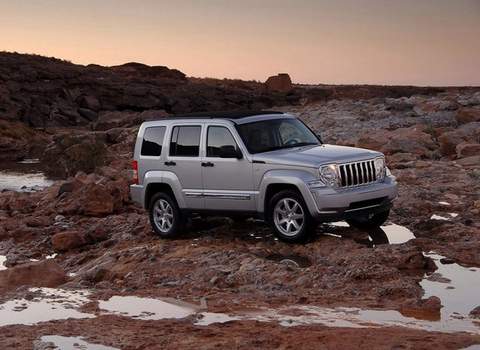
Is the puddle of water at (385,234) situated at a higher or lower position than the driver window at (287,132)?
lower

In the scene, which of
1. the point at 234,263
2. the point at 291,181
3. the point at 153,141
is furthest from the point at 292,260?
the point at 153,141

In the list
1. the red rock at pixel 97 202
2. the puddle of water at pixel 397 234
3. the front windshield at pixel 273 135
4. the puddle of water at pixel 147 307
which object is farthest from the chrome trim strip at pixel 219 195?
the red rock at pixel 97 202

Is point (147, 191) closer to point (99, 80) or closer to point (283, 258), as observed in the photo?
point (283, 258)

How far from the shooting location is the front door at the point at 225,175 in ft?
40.8

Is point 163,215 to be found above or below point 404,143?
below

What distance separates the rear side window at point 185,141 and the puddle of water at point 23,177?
48.7 feet

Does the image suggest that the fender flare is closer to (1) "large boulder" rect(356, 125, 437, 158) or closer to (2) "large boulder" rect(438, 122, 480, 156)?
(1) "large boulder" rect(356, 125, 437, 158)

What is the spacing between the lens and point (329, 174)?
38.2 ft

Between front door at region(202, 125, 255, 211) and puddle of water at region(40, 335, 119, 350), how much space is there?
4884 millimetres

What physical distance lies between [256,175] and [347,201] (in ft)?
4.89

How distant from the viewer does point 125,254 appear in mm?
12703

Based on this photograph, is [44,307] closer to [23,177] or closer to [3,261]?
[3,261]

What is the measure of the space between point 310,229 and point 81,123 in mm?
53332

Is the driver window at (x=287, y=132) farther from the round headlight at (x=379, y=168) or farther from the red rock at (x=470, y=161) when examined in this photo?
the red rock at (x=470, y=161)
